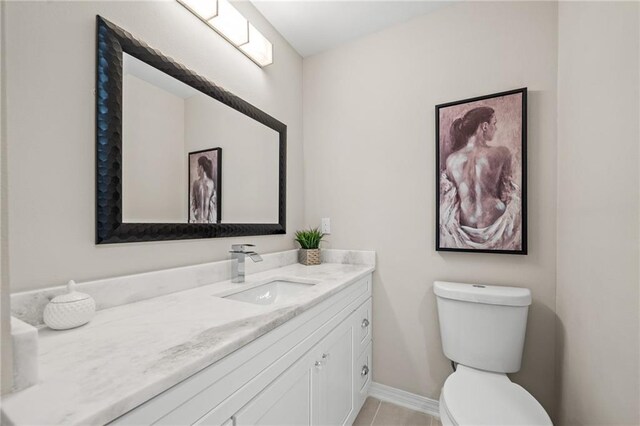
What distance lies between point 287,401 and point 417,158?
4.68 feet

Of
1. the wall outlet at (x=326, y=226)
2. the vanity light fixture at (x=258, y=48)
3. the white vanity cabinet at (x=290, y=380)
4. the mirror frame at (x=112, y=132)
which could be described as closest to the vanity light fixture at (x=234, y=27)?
the vanity light fixture at (x=258, y=48)

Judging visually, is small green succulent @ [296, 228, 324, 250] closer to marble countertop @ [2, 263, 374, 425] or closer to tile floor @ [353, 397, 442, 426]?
marble countertop @ [2, 263, 374, 425]

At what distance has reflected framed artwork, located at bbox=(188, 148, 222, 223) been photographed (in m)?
1.24

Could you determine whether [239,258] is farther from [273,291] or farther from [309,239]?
[309,239]

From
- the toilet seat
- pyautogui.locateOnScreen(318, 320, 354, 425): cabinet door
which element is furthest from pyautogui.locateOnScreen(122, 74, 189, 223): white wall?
the toilet seat

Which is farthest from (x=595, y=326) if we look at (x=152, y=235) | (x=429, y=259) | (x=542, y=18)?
(x=152, y=235)

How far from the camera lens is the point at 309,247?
6.15 feet

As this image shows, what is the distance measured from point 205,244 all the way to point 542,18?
2.04m

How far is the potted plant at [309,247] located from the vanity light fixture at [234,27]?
3.61 ft

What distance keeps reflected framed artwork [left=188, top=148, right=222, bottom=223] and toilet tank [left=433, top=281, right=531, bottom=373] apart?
49.2 inches

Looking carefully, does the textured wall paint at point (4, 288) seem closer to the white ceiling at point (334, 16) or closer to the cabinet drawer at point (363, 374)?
the cabinet drawer at point (363, 374)

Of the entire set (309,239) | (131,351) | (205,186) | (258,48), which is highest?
(258,48)

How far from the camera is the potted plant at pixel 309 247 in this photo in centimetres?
183

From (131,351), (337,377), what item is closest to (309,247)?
(337,377)
